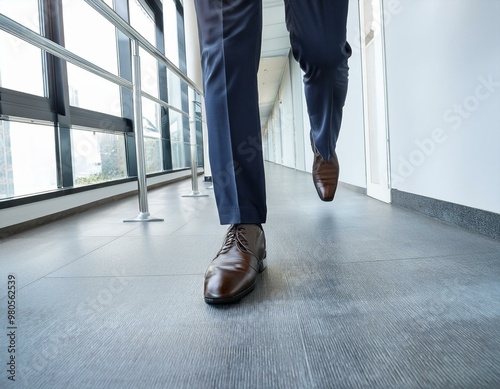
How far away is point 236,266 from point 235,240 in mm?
80

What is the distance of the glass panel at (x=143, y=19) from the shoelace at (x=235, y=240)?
332cm

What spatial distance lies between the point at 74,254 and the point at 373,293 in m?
0.69

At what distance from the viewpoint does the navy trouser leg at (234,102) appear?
2.17ft

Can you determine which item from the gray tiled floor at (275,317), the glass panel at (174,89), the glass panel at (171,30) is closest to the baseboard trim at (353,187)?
the gray tiled floor at (275,317)

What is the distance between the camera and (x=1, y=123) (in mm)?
1335

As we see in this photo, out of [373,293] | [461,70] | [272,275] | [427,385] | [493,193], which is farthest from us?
[461,70]

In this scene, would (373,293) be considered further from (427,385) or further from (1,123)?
(1,123)

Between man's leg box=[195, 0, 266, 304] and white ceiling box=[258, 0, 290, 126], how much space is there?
4164 millimetres

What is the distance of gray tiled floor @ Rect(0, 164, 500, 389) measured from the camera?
36 cm

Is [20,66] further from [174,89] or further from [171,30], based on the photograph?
[171,30]

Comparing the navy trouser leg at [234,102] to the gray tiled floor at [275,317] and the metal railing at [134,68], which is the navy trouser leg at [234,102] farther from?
the metal railing at [134,68]

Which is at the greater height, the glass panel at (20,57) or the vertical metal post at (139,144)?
the glass panel at (20,57)

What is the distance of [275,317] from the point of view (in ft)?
1.59

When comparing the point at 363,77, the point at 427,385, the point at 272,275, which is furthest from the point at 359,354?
the point at 363,77
